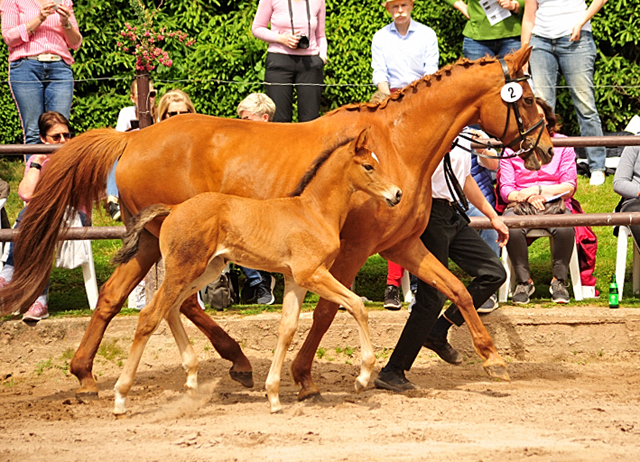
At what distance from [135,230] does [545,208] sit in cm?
382

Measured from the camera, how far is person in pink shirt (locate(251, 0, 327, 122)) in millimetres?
7910

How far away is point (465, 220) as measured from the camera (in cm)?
594

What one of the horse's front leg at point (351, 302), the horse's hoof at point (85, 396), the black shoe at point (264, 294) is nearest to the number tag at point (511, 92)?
the horse's front leg at point (351, 302)

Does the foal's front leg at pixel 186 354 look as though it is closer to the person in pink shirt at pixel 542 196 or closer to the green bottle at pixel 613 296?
the person in pink shirt at pixel 542 196

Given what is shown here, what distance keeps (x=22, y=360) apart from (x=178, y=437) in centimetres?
258

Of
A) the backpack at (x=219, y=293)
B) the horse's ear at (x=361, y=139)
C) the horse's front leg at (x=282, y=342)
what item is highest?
the horse's ear at (x=361, y=139)

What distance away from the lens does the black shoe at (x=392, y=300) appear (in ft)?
22.6

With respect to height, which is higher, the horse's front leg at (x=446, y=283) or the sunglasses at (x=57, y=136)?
the sunglasses at (x=57, y=136)

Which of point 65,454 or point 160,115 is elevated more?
point 160,115

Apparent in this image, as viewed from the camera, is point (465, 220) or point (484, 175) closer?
point (465, 220)

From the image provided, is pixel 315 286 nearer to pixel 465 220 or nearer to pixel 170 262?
pixel 170 262

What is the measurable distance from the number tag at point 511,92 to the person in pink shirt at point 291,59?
2886mm

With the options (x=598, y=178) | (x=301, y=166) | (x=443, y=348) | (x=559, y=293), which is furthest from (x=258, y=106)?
(x=598, y=178)

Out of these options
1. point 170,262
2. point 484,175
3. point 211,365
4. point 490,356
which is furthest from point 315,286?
point 484,175
